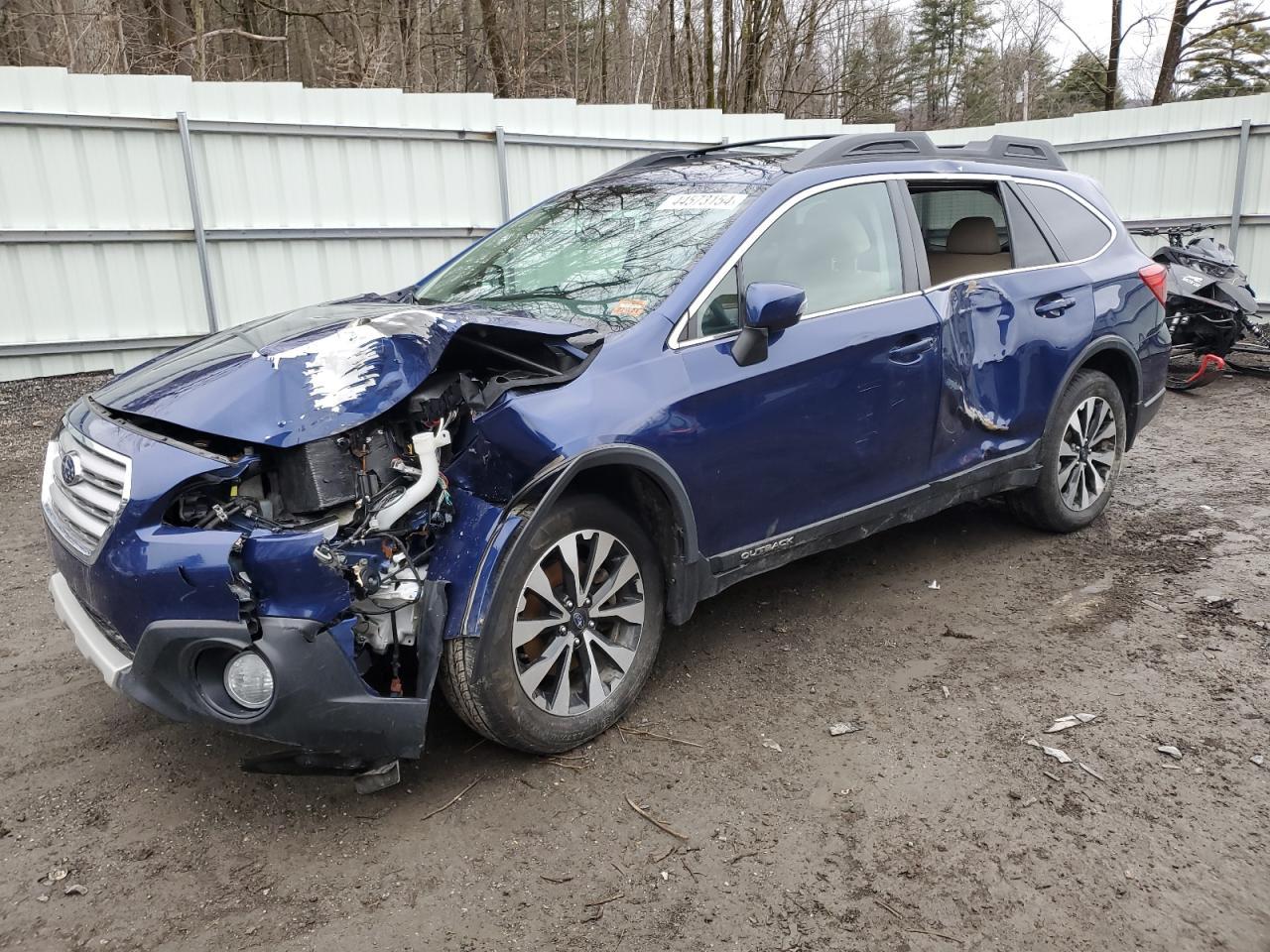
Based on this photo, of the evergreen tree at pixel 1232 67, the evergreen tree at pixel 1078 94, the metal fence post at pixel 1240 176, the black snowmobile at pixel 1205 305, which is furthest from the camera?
the evergreen tree at pixel 1078 94

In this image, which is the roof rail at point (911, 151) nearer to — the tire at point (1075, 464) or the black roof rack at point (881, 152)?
the black roof rack at point (881, 152)

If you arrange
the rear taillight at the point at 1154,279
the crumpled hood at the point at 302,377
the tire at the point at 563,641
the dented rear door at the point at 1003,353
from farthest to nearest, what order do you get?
1. the rear taillight at the point at 1154,279
2. the dented rear door at the point at 1003,353
3. the tire at the point at 563,641
4. the crumpled hood at the point at 302,377

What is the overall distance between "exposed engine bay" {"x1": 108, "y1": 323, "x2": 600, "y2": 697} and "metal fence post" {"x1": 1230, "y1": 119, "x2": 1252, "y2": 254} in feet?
33.6

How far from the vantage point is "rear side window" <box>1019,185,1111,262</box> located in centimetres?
491

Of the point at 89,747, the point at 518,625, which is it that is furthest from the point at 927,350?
the point at 89,747

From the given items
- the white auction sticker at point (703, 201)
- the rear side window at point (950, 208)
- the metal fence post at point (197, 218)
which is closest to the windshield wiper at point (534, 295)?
the white auction sticker at point (703, 201)

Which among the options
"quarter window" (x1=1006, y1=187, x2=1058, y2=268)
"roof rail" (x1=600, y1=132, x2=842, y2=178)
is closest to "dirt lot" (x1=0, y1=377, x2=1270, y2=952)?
"quarter window" (x1=1006, y1=187, x2=1058, y2=268)

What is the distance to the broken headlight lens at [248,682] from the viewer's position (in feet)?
8.66

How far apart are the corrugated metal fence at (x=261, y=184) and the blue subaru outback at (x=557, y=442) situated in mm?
5230

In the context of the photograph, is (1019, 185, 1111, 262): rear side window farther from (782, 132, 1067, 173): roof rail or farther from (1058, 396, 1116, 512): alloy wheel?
(1058, 396, 1116, 512): alloy wheel

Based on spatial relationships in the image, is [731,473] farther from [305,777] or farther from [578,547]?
[305,777]

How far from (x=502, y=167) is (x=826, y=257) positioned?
22.3 ft

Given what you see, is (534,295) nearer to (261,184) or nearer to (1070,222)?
(1070,222)

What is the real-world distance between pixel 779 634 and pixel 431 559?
182 centimetres
